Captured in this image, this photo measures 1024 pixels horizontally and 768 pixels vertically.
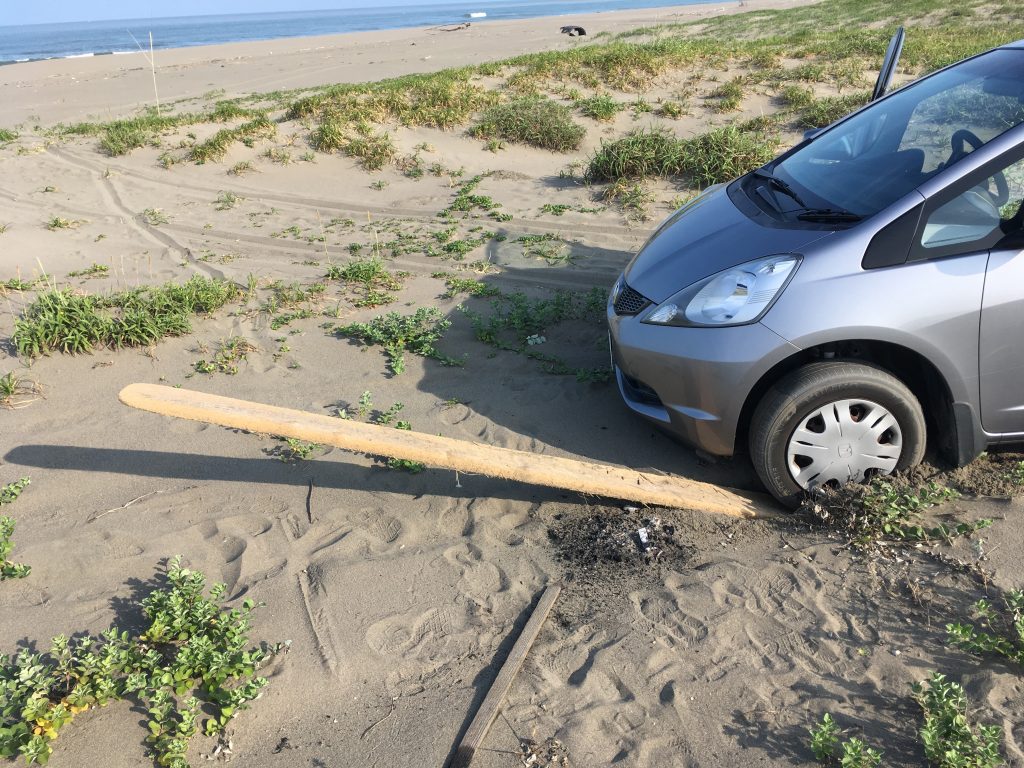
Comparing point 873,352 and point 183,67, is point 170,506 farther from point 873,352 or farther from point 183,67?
point 183,67

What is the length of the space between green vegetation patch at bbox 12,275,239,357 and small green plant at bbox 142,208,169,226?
2640 mm

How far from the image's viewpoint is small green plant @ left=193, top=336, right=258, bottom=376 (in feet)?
16.5

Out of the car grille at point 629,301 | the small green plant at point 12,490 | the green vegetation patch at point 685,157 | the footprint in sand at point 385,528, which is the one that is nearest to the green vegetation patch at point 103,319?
the small green plant at point 12,490

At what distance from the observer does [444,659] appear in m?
2.80

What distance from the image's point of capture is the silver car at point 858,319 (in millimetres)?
3104

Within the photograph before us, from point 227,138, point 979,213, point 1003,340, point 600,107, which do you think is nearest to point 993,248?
point 979,213

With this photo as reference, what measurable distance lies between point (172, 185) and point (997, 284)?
9.01 metres

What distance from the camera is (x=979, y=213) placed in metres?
3.17

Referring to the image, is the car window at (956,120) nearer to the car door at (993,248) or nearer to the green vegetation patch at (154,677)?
the car door at (993,248)

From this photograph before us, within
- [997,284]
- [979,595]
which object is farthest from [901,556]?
[997,284]

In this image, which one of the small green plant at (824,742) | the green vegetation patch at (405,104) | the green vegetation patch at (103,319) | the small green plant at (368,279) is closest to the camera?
the small green plant at (824,742)

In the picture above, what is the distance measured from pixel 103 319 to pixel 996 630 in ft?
18.0

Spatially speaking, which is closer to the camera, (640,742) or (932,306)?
(640,742)

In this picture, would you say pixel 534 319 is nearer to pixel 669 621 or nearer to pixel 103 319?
pixel 669 621
